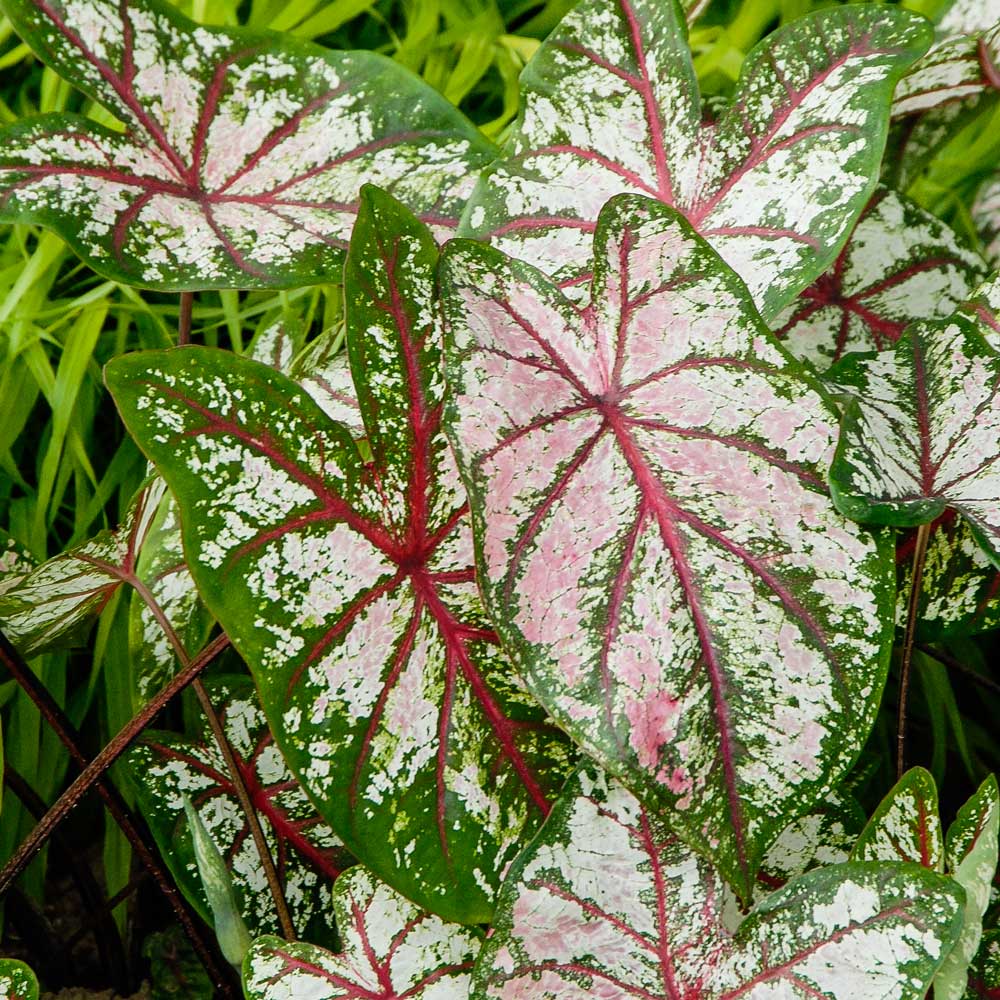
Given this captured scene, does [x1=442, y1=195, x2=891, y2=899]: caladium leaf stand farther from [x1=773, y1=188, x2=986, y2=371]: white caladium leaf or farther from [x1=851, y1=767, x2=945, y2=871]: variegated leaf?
[x1=773, y1=188, x2=986, y2=371]: white caladium leaf

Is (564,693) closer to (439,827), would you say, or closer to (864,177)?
(439,827)

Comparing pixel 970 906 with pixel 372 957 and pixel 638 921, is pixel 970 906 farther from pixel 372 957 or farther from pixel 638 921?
pixel 372 957

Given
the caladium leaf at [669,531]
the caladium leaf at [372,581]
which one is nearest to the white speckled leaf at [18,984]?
the caladium leaf at [372,581]

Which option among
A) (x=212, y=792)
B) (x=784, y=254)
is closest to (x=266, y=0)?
(x=784, y=254)

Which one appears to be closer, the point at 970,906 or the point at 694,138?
the point at 970,906

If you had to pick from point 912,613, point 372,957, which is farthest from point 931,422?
point 372,957

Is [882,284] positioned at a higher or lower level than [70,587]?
higher

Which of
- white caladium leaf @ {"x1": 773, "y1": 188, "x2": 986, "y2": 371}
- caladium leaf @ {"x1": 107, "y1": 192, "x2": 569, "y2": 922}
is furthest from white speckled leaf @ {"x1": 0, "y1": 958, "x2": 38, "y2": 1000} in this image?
white caladium leaf @ {"x1": 773, "y1": 188, "x2": 986, "y2": 371}
